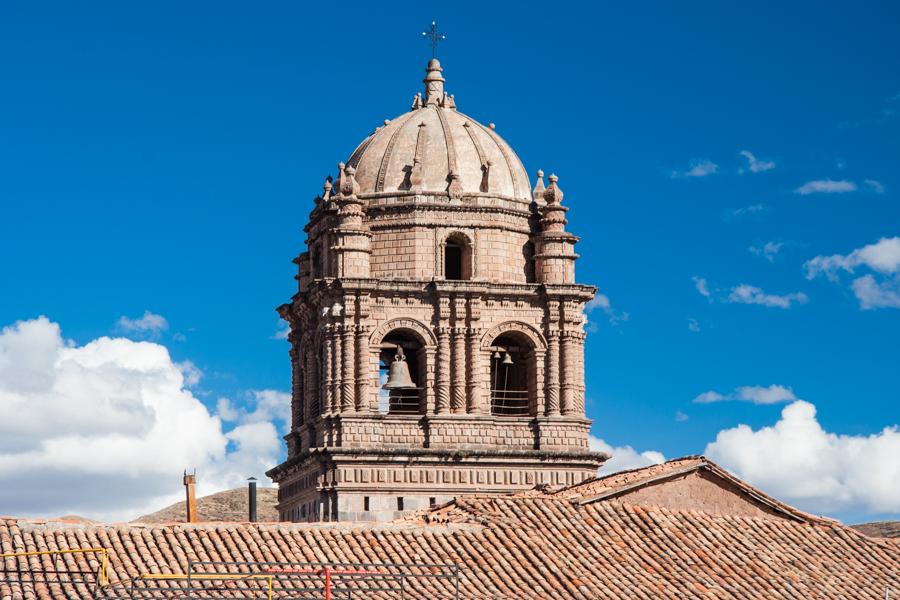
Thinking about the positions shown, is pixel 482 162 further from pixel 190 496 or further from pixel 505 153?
pixel 190 496

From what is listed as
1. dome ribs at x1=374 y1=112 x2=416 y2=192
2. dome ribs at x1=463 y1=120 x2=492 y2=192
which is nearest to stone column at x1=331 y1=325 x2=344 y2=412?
dome ribs at x1=374 y1=112 x2=416 y2=192

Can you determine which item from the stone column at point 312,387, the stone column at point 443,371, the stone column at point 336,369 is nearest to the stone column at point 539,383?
the stone column at point 443,371

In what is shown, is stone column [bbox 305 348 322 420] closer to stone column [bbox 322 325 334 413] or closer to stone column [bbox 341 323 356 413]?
stone column [bbox 322 325 334 413]

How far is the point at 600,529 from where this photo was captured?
46.8 meters

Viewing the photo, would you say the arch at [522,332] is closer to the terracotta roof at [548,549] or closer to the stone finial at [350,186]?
the stone finial at [350,186]

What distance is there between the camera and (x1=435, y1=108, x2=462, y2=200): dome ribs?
6100 centimetres

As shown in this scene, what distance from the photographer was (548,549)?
4509 cm

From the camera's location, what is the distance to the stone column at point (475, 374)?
5959 centimetres

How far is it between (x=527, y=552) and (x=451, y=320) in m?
15.9

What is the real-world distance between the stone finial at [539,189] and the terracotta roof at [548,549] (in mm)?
14011

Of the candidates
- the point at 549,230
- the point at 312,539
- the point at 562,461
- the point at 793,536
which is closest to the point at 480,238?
the point at 549,230

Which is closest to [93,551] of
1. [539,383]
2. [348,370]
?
[348,370]

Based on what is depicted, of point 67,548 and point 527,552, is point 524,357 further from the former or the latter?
point 67,548

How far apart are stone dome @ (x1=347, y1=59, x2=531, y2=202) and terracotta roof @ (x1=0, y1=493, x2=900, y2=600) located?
13.9 meters
